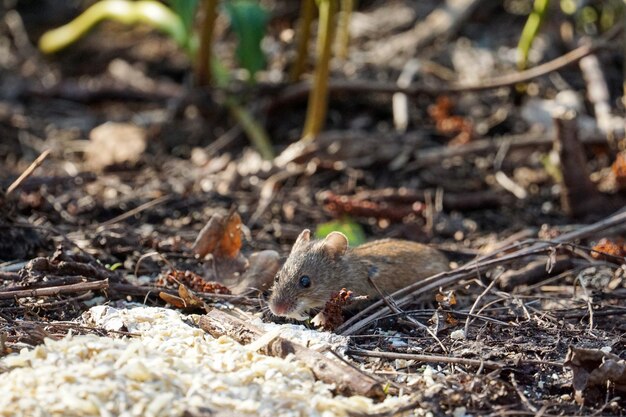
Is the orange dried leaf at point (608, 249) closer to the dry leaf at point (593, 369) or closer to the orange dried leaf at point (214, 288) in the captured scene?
the dry leaf at point (593, 369)

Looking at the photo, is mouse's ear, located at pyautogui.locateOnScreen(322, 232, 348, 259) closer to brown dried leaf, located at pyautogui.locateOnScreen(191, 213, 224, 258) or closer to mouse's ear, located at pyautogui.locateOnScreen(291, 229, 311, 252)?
mouse's ear, located at pyautogui.locateOnScreen(291, 229, 311, 252)

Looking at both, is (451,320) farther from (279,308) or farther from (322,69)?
(322,69)

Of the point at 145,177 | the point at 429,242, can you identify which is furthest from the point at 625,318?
the point at 145,177

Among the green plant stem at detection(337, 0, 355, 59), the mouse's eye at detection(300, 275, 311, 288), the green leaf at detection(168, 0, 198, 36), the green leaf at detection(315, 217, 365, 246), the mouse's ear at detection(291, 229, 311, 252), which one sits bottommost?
the green leaf at detection(315, 217, 365, 246)

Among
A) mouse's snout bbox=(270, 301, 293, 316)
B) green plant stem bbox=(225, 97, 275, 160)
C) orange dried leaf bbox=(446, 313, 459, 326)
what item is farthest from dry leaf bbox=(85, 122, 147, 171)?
orange dried leaf bbox=(446, 313, 459, 326)

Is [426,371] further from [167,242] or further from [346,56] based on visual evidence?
[346,56]

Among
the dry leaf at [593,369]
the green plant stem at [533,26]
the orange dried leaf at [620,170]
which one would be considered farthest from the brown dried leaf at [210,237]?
the green plant stem at [533,26]

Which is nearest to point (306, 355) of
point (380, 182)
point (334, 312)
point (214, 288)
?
point (334, 312)
